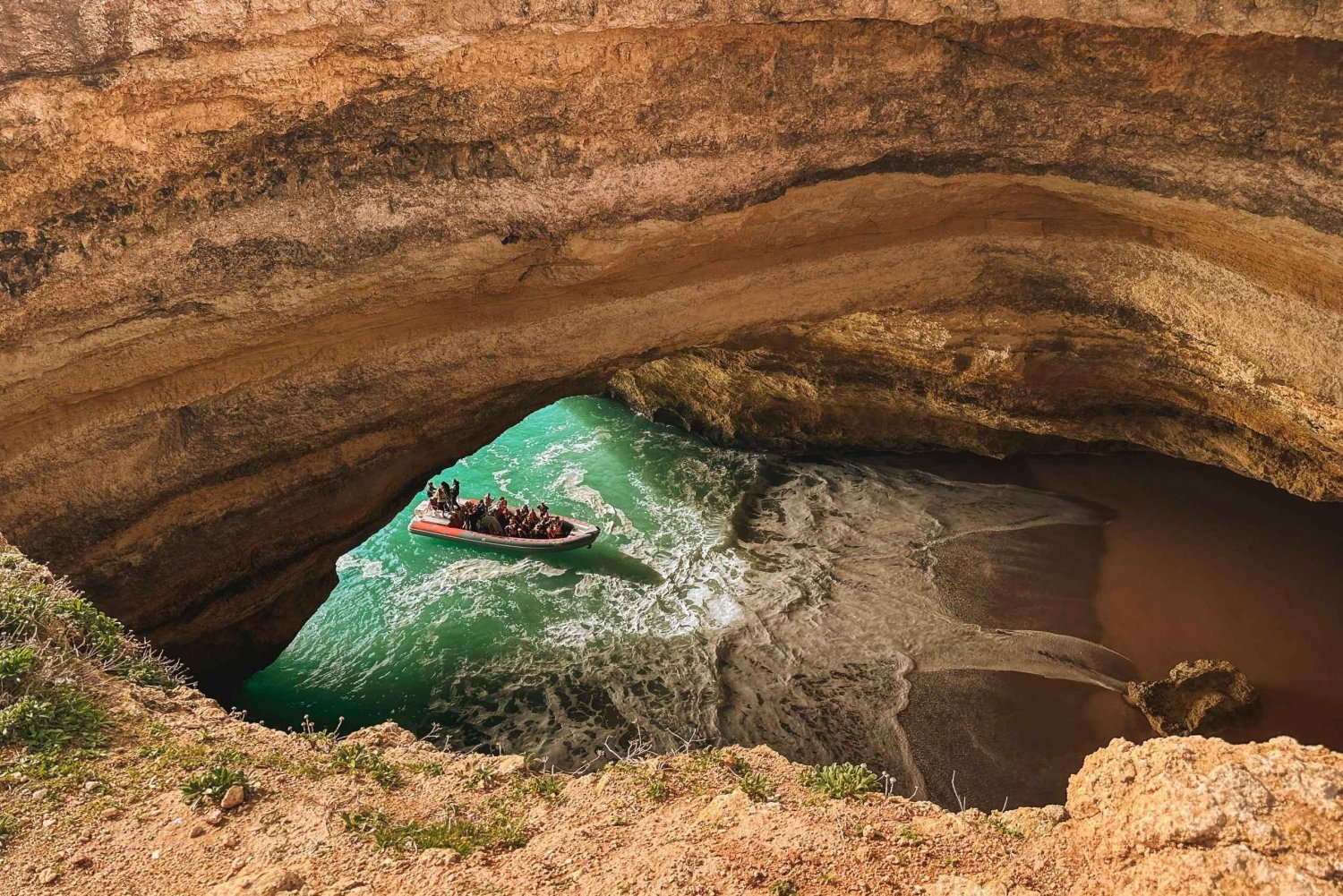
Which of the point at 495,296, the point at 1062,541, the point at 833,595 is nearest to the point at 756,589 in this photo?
the point at 833,595

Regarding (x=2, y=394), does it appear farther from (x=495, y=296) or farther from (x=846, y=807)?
(x=846, y=807)

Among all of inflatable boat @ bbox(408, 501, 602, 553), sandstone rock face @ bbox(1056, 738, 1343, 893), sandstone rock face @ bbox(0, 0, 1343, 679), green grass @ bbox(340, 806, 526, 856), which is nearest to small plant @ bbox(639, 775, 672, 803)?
green grass @ bbox(340, 806, 526, 856)

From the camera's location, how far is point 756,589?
12234 millimetres

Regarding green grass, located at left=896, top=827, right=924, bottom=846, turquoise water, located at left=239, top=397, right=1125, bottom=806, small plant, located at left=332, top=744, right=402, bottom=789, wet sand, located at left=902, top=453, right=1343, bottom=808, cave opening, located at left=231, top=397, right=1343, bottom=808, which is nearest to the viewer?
green grass, located at left=896, top=827, right=924, bottom=846

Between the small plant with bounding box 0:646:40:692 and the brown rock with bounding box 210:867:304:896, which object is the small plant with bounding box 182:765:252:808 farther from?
the small plant with bounding box 0:646:40:692

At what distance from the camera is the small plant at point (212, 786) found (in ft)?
15.9

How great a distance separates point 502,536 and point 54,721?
28.4 feet

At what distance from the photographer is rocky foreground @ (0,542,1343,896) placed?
4008 millimetres

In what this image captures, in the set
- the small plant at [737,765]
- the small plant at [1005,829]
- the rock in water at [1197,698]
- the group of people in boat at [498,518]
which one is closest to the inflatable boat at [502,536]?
the group of people in boat at [498,518]

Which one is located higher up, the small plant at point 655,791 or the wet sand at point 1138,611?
the small plant at point 655,791

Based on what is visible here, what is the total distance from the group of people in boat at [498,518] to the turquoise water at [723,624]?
1.30ft

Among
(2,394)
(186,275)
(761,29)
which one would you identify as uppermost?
(761,29)

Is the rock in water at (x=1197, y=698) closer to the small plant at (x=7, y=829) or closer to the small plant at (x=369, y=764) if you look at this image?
the small plant at (x=369, y=764)

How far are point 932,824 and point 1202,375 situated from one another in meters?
8.19
